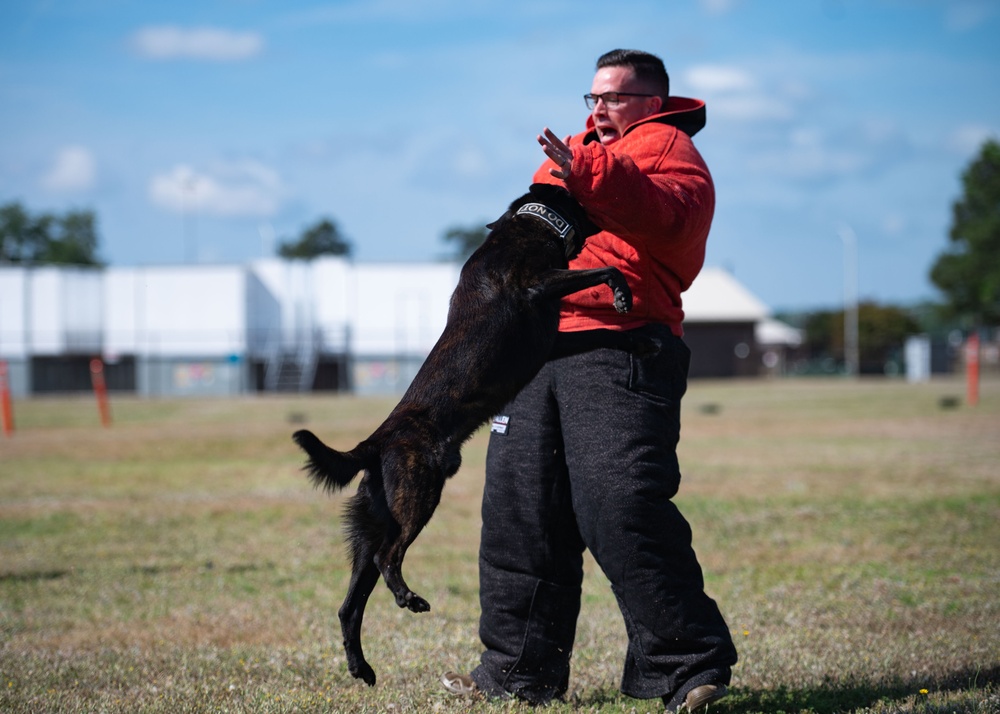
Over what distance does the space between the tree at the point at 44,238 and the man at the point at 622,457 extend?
3216 inches

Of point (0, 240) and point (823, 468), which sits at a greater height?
point (0, 240)

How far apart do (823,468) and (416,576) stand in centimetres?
703

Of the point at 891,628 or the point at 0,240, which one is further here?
the point at 0,240

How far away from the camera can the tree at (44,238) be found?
7781 centimetres

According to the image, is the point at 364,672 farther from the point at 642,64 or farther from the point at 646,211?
the point at 642,64

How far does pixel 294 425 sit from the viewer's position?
67.6 feet

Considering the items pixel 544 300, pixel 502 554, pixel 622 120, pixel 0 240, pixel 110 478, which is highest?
pixel 0 240

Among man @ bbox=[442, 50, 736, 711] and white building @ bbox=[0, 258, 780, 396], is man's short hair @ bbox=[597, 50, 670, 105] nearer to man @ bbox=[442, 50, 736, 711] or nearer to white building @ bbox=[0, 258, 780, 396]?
man @ bbox=[442, 50, 736, 711]

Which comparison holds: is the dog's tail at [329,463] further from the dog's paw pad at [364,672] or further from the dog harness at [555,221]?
the dog harness at [555,221]

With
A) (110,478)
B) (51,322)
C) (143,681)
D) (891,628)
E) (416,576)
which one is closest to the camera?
(143,681)

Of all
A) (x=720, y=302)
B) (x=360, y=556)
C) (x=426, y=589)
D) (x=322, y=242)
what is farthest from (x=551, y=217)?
(x=322, y=242)

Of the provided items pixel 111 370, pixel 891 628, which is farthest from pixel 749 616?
pixel 111 370

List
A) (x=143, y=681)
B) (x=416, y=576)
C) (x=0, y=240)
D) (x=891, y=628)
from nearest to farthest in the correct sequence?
1. (x=143, y=681)
2. (x=891, y=628)
3. (x=416, y=576)
4. (x=0, y=240)

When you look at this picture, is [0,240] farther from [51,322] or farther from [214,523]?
[214,523]
